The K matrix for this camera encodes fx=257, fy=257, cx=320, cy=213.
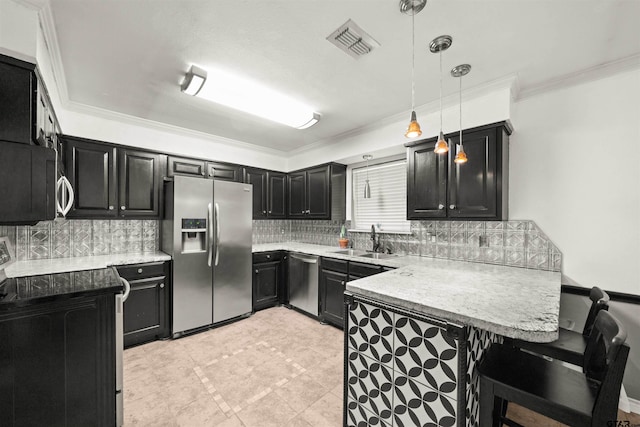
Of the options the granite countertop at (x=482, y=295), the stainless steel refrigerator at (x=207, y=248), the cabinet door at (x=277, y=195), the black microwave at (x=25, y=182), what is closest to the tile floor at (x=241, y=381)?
the stainless steel refrigerator at (x=207, y=248)

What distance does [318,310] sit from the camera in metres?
3.43

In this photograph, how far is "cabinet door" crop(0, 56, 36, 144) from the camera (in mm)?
1396

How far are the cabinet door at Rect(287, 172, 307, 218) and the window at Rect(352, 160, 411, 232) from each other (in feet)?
2.68

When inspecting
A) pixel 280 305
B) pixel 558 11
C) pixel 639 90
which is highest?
pixel 558 11

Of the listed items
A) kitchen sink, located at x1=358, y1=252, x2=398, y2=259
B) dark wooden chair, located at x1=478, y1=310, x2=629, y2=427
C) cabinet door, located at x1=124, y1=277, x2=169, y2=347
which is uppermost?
kitchen sink, located at x1=358, y1=252, x2=398, y2=259

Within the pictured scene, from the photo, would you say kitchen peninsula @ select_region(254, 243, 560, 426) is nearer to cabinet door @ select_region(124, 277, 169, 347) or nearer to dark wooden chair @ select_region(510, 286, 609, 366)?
dark wooden chair @ select_region(510, 286, 609, 366)

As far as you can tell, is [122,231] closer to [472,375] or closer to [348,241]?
[348,241]

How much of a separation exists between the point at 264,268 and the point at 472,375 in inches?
116

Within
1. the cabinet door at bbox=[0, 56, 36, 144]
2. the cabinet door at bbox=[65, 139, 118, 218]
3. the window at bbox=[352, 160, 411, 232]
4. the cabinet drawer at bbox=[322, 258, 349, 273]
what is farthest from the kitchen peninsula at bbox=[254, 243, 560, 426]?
the cabinet door at bbox=[65, 139, 118, 218]

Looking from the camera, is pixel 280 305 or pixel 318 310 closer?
pixel 318 310

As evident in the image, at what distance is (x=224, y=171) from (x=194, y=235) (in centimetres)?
111

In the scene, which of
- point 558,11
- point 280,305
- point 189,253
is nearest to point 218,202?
point 189,253

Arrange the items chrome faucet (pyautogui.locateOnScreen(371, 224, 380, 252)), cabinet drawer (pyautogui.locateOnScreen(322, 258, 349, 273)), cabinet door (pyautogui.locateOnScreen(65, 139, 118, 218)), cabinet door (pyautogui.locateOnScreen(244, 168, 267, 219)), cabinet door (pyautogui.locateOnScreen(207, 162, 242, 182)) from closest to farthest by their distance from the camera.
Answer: cabinet door (pyautogui.locateOnScreen(65, 139, 118, 218)) < cabinet drawer (pyautogui.locateOnScreen(322, 258, 349, 273)) < chrome faucet (pyautogui.locateOnScreen(371, 224, 380, 252)) < cabinet door (pyautogui.locateOnScreen(207, 162, 242, 182)) < cabinet door (pyautogui.locateOnScreen(244, 168, 267, 219))

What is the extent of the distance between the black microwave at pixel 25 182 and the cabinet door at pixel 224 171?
6.91 feet
